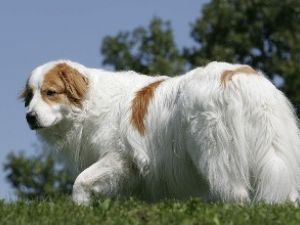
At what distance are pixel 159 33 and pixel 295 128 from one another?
35.1m

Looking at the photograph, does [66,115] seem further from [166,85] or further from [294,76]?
[294,76]

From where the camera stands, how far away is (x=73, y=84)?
1241 cm

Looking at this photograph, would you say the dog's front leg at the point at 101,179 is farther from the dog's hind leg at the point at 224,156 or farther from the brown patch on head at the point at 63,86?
the dog's hind leg at the point at 224,156

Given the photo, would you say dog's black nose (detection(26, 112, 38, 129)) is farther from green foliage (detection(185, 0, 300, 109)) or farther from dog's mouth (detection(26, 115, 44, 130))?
green foliage (detection(185, 0, 300, 109))

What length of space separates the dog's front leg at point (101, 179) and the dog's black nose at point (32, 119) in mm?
919

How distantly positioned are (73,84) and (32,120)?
75 cm

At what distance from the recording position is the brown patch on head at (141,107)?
38.8 ft

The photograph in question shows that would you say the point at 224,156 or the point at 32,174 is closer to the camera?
the point at 224,156

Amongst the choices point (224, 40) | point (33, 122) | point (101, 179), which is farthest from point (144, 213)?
point (224, 40)

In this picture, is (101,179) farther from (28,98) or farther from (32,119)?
(28,98)

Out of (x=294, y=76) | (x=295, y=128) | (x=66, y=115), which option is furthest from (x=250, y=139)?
(x=294, y=76)

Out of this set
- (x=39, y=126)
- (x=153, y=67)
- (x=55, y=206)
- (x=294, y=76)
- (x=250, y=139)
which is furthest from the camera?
(x=153, y=67)

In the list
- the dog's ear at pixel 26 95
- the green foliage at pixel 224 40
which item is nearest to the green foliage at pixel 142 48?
the green foliage at pixel 224 40

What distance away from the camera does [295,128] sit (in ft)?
35.4
